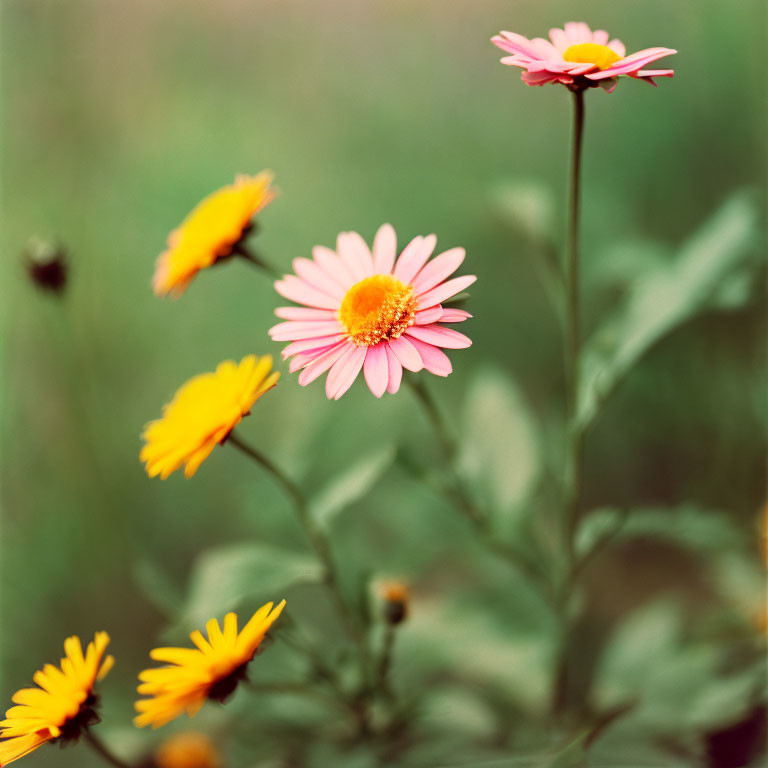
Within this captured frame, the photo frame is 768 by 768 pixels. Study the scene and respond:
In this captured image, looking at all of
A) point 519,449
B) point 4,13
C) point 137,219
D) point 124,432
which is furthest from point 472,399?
point 4,13

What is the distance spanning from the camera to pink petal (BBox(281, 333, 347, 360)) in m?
0.37

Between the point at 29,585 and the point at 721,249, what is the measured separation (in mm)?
767

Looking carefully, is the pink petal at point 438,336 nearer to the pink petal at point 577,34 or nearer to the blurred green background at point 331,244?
the pink petal at point 577,34

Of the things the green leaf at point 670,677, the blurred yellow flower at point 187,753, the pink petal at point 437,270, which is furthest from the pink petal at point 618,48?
the blurred yellow flower at point 187,753

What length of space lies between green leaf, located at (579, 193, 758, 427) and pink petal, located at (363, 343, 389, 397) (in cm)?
20

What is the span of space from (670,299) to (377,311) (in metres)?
0.29

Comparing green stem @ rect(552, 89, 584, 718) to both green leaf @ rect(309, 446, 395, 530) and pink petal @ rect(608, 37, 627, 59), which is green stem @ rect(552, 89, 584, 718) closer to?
pink petal @ rect(608, 37, 627, 59)

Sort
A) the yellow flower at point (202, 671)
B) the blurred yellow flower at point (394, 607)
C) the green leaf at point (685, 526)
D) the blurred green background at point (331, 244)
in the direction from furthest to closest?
the blurred green background at point (331, 244)
the green leaf at point (685, 526)
the blurred yellow flower at point (394, 607)
the yellow flower at point (202, 671)

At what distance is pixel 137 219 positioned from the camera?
1.01 meters

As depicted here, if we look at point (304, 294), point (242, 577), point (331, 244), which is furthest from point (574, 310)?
point (331, 244)

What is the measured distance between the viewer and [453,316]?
0.36m

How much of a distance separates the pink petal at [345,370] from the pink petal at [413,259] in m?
0.05

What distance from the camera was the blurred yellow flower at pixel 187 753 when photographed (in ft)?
2.10

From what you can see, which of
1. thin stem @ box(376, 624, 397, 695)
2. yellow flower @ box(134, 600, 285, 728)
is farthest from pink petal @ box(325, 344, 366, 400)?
thin stem @ box(376, 624, 397, 695)
